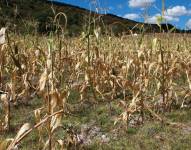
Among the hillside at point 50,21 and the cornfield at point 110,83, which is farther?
the hillside at point 50,21

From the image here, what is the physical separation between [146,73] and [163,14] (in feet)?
4.15

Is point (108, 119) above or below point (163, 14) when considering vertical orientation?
below

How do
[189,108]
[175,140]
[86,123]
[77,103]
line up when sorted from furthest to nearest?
[77,103] → [189,108] → [86,123] → [175,140]

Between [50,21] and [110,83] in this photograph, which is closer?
[50,21]

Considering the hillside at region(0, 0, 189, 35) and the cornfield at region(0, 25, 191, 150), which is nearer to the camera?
the cornfield at region(0, 25, 191, 150)

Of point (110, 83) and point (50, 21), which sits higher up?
point (50, 21)

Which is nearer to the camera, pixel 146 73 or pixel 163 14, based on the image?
pixel 163 14

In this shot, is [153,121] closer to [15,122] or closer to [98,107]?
[98,107]

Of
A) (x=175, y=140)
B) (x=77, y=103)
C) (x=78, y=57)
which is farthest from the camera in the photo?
(x=78, y=57)

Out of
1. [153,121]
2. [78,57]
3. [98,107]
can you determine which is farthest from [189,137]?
[78,57]

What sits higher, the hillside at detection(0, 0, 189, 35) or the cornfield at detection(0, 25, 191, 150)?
the hillside at detection(0, 0, 189, 35)

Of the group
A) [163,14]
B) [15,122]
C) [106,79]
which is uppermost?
[163,14]

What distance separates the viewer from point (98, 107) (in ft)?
25.1

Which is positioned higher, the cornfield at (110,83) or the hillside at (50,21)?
the hillside at (50,21)
